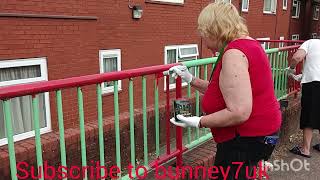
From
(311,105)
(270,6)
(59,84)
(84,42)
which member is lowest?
(311,105)

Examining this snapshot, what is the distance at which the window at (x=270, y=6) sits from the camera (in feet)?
48.9

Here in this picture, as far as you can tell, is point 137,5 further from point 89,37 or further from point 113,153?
point 113,153

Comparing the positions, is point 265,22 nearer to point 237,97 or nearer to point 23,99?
point 23,99

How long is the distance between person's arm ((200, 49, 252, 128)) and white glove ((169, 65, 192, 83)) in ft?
2.61

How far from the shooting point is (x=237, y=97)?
1931mm

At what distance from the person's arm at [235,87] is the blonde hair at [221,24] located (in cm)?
13

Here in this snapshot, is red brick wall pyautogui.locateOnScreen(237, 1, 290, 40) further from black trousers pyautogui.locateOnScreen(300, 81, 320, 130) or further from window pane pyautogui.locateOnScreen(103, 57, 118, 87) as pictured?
black trousers pyautogui.locateOnScreen(300, 81, 320, 130)

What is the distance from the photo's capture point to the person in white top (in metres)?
4.56

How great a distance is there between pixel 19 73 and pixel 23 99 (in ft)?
1.22

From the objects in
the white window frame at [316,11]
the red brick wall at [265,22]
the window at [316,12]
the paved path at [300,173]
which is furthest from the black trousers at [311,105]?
the window at [316,12]

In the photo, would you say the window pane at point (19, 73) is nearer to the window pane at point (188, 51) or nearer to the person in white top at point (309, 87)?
the person in white top at point (309, 87)

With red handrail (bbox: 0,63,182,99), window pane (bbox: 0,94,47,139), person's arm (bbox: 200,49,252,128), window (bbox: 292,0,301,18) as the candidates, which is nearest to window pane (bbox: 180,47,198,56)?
window pane (bbox: 0,94,47,139)

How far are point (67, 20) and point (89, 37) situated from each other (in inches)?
22.2

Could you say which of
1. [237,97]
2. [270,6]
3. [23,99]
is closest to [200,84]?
[237,97]
